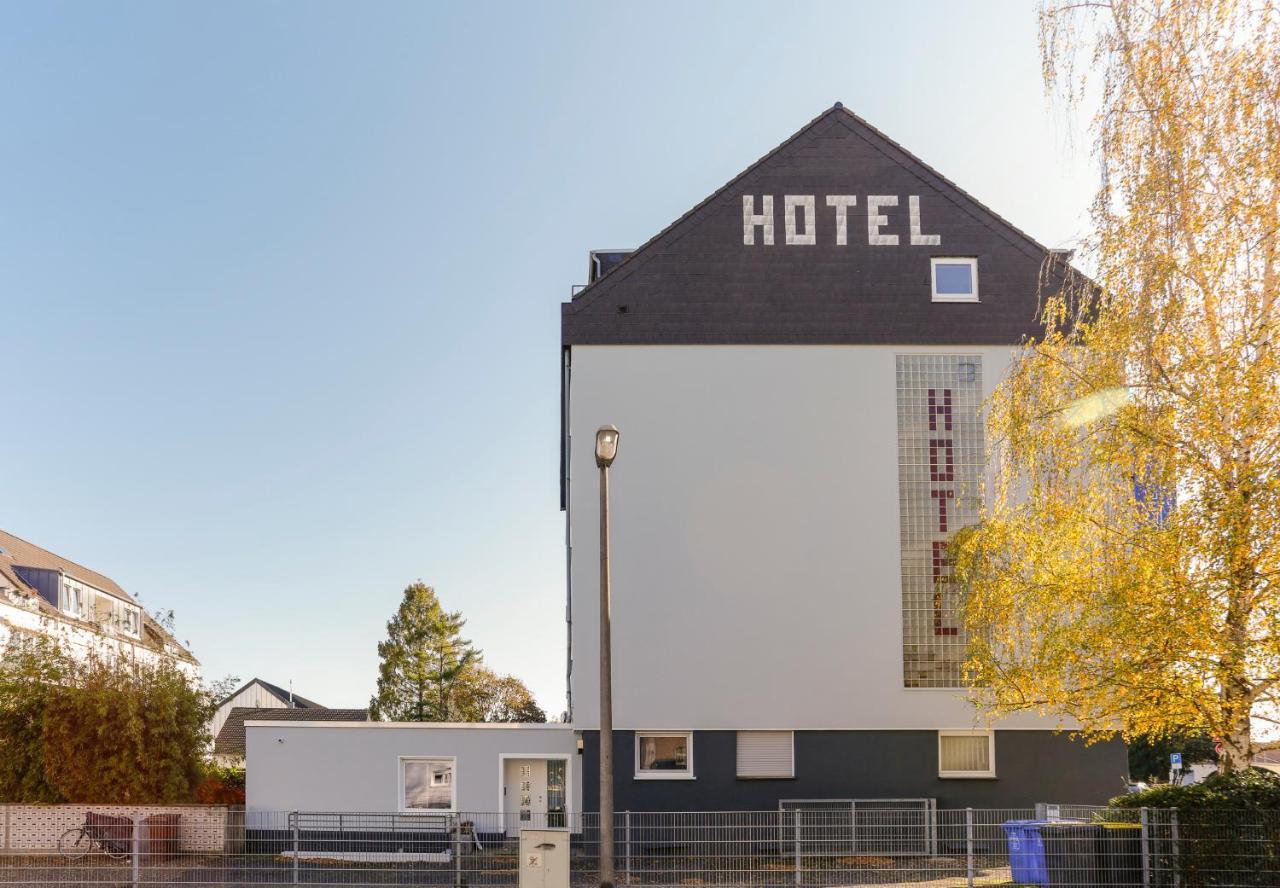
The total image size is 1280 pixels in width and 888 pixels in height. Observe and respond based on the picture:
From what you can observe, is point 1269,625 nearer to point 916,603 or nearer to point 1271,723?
point 1271,723

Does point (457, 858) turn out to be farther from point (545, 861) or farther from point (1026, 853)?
point (1026, 853)

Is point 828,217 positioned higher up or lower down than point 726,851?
higher up

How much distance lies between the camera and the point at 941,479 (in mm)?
24125

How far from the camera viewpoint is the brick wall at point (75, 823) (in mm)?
21453

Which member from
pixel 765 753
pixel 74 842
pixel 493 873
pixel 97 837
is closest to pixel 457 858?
pixel 493 873

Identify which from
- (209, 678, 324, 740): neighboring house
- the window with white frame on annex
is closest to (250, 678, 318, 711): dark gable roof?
(209, 678, 324, 740): neighboring house

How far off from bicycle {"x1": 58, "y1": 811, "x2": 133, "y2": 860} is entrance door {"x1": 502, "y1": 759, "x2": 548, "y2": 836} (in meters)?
6.77

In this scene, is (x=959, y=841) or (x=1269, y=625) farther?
(x=959, y=841)

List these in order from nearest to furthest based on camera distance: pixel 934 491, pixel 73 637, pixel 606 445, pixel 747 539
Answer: pixel 606 445 < pixel 747 539 < pixel 934 491 < pixel 73 637

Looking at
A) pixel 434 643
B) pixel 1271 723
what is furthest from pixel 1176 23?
pixel 434 643

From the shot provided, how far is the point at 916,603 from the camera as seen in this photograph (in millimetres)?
23828

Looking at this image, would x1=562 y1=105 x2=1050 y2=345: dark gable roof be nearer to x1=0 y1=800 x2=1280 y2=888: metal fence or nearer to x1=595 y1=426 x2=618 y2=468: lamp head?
x1=0 y1=800 x2=1280 y2=888: metal fence

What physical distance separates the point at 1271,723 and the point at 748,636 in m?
10.3

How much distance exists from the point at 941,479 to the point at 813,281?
15.5ft
